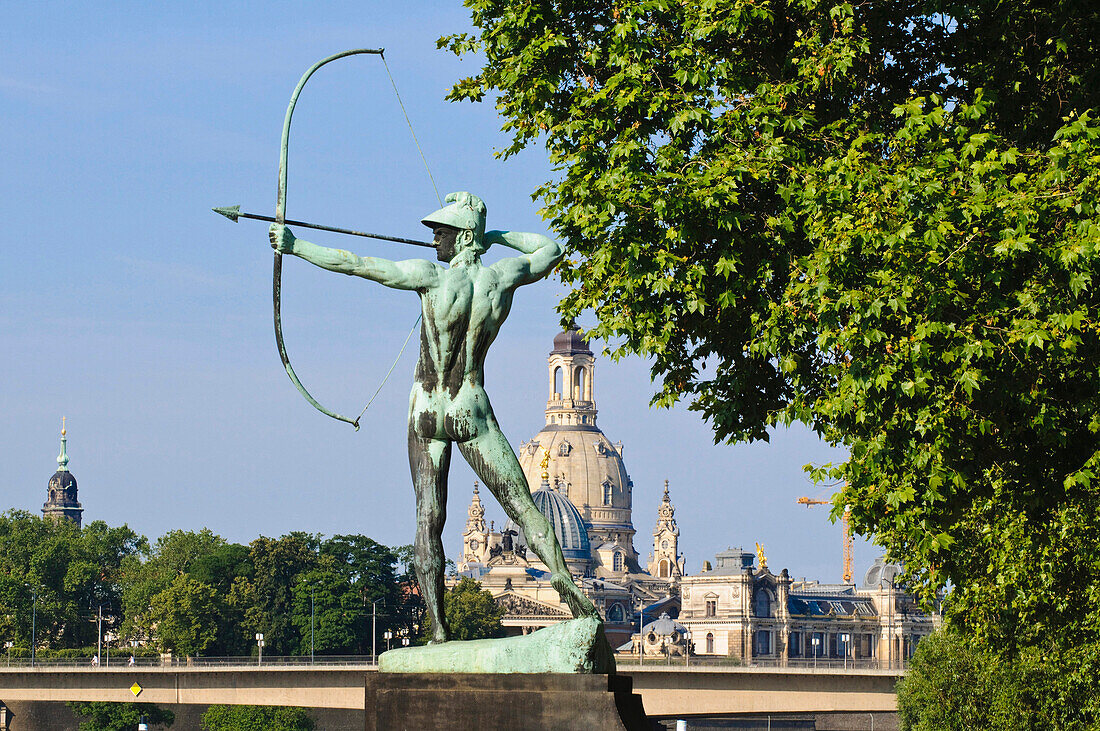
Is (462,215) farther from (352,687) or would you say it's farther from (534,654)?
(352,687)

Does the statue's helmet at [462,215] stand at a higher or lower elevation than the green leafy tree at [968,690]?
higher

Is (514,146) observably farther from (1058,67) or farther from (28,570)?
(28,570)

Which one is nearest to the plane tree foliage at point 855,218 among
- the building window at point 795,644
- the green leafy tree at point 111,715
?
the green leafy tree at point 111,715

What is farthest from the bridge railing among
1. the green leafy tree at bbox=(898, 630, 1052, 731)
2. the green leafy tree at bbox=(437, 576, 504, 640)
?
the green leafy tree at bbox=(898, 630, 1052, 731)

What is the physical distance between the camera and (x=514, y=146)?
18.7 m

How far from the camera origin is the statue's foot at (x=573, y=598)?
10.5 metres

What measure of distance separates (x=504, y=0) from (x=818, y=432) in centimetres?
589

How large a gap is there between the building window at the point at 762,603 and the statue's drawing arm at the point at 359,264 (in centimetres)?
17088

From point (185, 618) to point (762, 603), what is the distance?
95.0 meters

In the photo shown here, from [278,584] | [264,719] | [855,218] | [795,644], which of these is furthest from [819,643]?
[855,218]

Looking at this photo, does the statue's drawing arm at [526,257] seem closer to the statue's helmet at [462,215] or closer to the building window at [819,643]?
the statue's helmet at [462,215]

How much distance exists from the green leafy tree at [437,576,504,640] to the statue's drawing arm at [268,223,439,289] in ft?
315

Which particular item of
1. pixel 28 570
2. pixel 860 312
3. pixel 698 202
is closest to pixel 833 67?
pixel 698 202

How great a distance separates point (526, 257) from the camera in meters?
11.2
